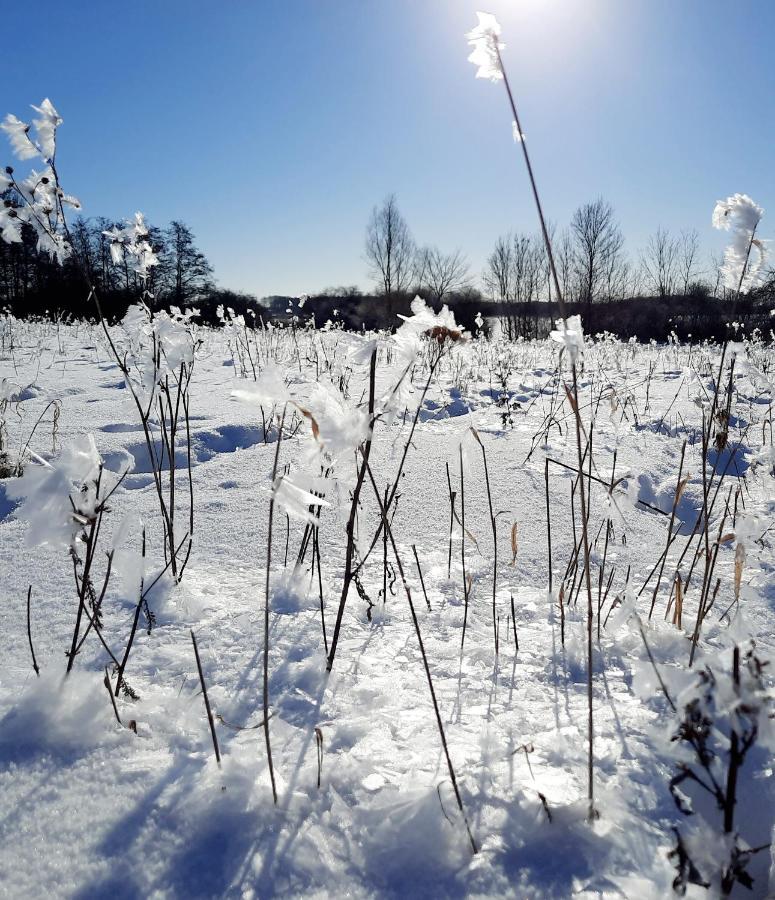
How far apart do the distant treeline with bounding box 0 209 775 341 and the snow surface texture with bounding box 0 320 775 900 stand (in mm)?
10827

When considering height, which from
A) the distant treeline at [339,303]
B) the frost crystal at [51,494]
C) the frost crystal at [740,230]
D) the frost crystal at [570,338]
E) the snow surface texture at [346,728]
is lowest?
the snow surface texture at [346,728]

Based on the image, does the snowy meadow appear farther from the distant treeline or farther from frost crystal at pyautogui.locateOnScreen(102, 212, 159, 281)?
the distant treeline

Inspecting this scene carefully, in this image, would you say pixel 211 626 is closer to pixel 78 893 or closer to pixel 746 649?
pixel 78 893

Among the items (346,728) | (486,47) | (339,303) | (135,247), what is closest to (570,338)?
(486,47)

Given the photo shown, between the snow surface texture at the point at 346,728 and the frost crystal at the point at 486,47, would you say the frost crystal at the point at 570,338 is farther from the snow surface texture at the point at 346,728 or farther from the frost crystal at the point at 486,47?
the frost crystal at the point at 486,47

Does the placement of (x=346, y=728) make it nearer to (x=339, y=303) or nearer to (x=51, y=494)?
(x=51, y=494)

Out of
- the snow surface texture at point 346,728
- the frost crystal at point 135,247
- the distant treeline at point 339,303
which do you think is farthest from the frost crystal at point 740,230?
the distant treeline at point 339,303

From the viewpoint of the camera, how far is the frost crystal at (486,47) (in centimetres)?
90

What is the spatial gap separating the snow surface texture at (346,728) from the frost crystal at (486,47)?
50cm

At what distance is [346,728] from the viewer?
1.07 m

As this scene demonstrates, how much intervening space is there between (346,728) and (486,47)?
4.16 ft

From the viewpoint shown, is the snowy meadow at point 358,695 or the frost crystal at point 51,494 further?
the frost crystal at point 51,494

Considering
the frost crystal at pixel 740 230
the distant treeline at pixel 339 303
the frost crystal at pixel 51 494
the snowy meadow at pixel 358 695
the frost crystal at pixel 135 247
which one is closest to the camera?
the snowy meadow at pixel 358 695

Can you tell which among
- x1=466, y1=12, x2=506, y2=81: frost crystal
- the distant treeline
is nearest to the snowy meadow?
x1=466, y1=12, x2=506, y2=81: frost crystal
